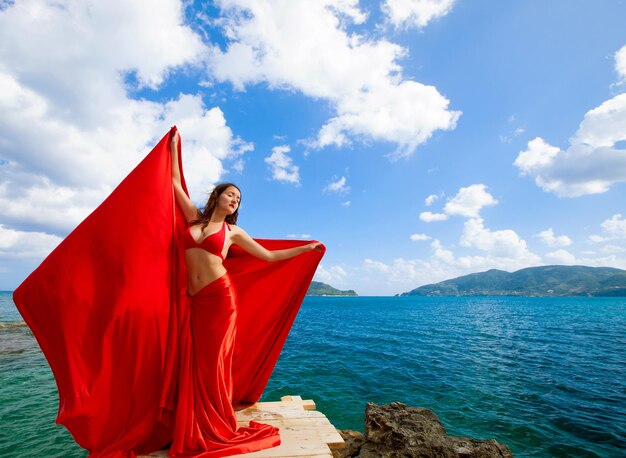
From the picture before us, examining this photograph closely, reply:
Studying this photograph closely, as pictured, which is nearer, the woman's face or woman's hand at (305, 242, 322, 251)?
the woman's face

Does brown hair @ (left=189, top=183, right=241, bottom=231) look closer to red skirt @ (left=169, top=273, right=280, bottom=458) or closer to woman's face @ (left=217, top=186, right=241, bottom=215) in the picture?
woman's face @ (left=217, top=186, right=241, bottom=215)

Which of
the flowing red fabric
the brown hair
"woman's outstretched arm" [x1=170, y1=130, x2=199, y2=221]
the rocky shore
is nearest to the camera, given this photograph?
the flowing red fabric

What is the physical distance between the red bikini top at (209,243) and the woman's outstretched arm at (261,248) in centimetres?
37

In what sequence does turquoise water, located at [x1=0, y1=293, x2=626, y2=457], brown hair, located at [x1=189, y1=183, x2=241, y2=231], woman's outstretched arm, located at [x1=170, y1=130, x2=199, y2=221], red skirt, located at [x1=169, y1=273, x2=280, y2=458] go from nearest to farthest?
red skirt, located at [x1=169, y1=273, x2=280, y2=458] < brown hair, located at [x1=189, y1=183, x2=241, y2=231] < woman's outstretched arm, located at [x1=170, y1=130, x2=199, y2=221] < turquoise water, located at [x1=0, y1=293, x2=626, y2=457]

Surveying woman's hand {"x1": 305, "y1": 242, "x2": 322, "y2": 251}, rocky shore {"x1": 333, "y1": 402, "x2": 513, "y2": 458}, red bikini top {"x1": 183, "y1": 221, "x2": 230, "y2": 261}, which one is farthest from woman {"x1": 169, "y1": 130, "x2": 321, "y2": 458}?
rocky shore {"x1": 333, "y1": 402, "x2": 513, "y2": 458}

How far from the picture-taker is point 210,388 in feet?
12.3

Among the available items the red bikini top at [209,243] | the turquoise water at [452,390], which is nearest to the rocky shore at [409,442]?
the red bikini top at [209,243]

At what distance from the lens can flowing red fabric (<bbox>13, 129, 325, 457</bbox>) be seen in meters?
3.33

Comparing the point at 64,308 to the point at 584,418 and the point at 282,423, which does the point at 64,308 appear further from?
the point at 584,418

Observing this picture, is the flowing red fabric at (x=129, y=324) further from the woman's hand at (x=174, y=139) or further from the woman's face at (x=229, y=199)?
the woman's face at (x=229, y=199)

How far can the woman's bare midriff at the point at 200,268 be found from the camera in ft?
12.8

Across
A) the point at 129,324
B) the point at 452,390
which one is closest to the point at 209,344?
the point at 129,324

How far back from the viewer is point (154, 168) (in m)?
3.97

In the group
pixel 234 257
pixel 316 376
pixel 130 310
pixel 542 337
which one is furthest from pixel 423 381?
pixel 542 337
